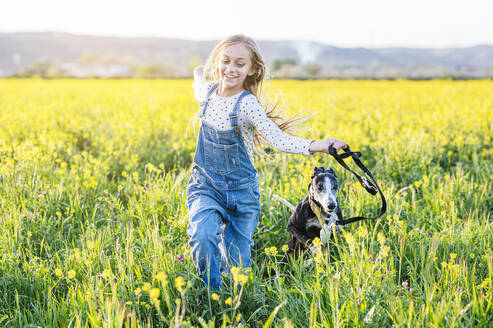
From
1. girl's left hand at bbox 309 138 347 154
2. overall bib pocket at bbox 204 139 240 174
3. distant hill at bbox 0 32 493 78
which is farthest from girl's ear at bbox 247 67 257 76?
distant hill at bbox 0 32 493 78

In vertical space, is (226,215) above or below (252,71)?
below

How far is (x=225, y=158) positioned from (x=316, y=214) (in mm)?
747

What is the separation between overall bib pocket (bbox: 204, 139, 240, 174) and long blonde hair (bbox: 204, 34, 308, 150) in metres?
0.34

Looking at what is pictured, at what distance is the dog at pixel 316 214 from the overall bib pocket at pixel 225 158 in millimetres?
555

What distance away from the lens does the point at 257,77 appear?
2965 mm

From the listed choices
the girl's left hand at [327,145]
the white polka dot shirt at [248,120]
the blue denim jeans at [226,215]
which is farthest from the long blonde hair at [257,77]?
the girl's left hand at [327,145]

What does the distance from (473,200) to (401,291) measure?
207 cm

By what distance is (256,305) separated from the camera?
227cm

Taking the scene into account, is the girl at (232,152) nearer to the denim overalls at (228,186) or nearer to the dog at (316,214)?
the denim overalls at (228,186)

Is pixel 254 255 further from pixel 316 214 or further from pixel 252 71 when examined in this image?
pixel 252 71

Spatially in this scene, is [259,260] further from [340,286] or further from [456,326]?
[456,326]

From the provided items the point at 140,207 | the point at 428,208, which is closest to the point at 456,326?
the point at 428,208

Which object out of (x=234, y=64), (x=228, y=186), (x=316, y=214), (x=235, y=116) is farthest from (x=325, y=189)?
(x=234, y=64)

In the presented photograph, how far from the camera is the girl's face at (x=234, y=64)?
8.98 ft
